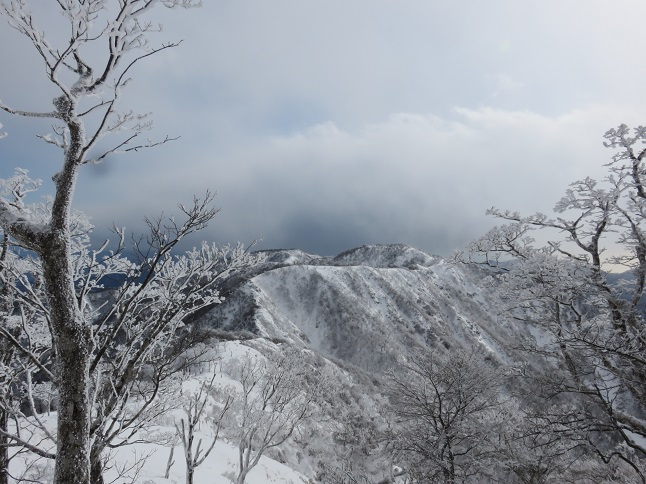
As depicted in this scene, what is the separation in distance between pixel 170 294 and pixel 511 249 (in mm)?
6907

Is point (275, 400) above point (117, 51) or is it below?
below

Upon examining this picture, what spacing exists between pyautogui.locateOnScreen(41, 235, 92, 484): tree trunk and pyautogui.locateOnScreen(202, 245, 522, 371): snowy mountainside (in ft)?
219

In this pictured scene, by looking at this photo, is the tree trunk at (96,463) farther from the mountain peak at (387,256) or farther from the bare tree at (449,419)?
the mountain peak at (387,256)

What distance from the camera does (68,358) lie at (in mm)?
3131

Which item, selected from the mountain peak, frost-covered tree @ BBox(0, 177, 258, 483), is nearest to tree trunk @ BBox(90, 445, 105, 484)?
frost-covered tree @ BBox(0, 177, 258, 483)

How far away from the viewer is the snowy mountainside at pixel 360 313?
78.8 meters

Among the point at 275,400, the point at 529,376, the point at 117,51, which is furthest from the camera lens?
the point at 275,400

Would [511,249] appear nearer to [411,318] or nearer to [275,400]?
[275,400]

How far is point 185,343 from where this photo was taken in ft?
21.3

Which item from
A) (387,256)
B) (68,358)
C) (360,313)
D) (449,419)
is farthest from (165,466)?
(387,256)

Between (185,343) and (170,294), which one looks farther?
(185,343)

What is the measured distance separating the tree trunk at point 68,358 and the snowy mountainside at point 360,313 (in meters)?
66.6

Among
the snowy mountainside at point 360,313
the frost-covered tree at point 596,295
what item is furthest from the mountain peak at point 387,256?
the frost-covered tree at point 596,295

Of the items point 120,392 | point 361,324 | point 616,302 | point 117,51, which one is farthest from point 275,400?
point 361,324
